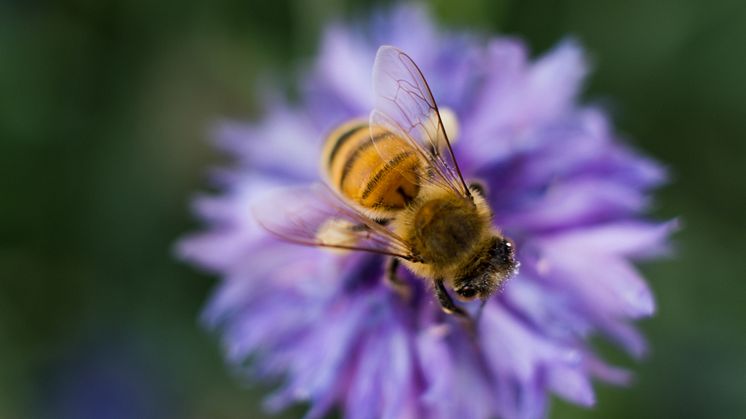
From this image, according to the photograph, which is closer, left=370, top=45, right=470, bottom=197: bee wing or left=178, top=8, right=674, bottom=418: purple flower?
left=370, top=45, right=470, bottom=197: bee wing

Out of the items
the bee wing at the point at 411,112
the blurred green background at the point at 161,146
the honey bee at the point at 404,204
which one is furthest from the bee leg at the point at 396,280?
the blurred green background at the point at 161,146

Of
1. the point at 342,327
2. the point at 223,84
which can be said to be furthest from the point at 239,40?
the point at 342,327

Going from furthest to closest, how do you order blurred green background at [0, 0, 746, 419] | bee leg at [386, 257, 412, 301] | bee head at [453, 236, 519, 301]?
blurred green background at [0, 0, 746, 419]
bee leg at [386, 257, 412, 301]
bee head at [453, 236, 519, 301]

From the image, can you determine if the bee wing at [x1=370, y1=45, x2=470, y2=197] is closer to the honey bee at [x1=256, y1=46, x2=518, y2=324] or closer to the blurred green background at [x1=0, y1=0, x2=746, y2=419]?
the honey bee at [x1=256, y1=46, x2=518, y2=324]

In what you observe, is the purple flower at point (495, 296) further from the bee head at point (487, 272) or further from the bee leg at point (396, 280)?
the bee head at point (487, 272)

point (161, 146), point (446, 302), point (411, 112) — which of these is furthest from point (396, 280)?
point (161, 146)

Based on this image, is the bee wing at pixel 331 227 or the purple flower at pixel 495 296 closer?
the bee wing at pixel 331 227

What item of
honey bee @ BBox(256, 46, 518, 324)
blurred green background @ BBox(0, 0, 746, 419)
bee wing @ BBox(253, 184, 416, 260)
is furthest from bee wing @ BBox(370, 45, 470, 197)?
blurred green background @ BBox(0, 0, 746, 419)

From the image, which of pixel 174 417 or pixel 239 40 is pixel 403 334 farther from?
pixel 239 40
